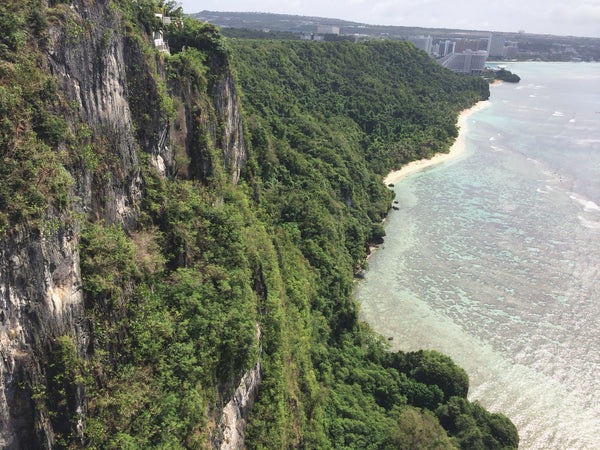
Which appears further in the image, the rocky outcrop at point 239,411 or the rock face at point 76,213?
the rocky outcrop at point 239,411

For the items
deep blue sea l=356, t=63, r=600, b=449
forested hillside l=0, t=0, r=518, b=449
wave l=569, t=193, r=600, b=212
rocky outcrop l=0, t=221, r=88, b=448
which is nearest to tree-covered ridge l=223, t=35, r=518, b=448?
forested hillside l=0, t=0, r=518, b=449

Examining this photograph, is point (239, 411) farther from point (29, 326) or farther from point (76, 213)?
point (76, 213)

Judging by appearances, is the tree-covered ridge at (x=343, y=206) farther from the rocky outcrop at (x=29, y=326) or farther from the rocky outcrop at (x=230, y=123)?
the rocky outcrop at (x=29, y=326)

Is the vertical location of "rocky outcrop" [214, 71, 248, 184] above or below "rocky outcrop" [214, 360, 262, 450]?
above

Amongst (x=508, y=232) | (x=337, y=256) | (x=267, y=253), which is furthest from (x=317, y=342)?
(x=508, y=232)

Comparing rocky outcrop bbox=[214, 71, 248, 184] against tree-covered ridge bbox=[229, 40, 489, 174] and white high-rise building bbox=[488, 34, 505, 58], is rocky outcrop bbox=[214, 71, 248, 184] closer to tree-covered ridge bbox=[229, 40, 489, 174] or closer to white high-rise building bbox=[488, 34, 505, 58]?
tree-covered ridge bbox=[229, 40, 489, 174]

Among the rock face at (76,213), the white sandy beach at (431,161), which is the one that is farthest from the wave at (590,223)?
the rock face at (76,213)
